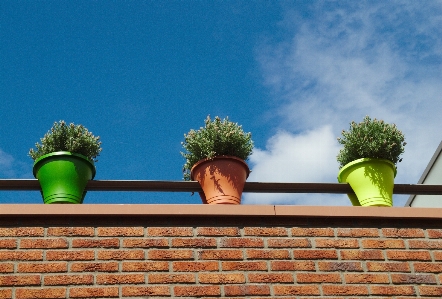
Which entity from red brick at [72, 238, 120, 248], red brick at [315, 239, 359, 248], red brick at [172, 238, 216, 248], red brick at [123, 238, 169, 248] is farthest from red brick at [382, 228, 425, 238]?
red brick at [72, 238, 120, 248]

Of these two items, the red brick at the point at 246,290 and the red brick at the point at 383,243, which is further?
the red brick at the point at 383,243

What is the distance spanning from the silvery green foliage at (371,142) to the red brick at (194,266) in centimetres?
144

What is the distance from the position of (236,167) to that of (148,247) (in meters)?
0.91

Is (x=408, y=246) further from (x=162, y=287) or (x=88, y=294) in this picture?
(x=88, y=294)

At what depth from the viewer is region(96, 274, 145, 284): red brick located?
11.0 ft

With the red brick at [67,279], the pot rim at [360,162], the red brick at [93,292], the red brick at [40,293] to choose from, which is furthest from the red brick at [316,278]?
the red brick at [40,293]

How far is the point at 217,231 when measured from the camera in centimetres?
359

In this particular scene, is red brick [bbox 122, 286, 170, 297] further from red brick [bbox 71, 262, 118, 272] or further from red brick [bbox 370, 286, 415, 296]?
red brick [bbox 370, 286, 415, 296]

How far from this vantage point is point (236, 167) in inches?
157

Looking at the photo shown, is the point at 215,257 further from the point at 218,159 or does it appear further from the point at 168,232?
the point at 218,159

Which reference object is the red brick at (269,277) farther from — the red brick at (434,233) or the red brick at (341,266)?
the red brick at (434,233)

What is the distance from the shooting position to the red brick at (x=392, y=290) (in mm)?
3457

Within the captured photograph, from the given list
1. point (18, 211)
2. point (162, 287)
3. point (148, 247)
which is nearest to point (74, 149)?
point (18, 211)

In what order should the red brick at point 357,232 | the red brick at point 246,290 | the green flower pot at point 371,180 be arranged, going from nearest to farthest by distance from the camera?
the red brick at point 246,290 < the red brick at point 357,232 < the green flower pot at point 371,180
